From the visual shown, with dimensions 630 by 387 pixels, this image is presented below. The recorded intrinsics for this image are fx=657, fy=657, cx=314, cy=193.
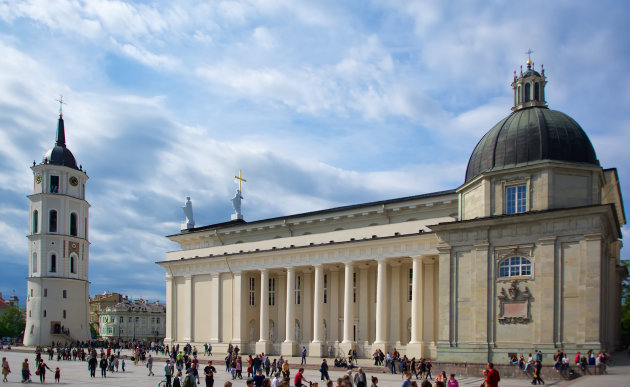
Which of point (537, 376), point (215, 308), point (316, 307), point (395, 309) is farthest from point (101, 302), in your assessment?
point (537, 376)

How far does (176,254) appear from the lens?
2475 inches

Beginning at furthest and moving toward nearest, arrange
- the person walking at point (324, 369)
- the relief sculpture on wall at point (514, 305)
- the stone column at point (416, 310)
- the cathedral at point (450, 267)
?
the stone column at point (416, 310) < the relief sculpture on wall at point (514, 305) < the cathedral at point (450, 267) < the person walking at point (324, 369)

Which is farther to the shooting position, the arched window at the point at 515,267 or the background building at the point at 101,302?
the background building at the point at 101,302

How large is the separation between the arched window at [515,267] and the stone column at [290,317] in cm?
1942

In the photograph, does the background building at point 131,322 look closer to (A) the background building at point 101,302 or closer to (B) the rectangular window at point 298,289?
(A) the background building at point 101,302

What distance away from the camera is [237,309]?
56.3 meters

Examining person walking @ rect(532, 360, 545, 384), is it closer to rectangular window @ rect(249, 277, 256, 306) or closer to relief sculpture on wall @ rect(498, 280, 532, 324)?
relief sculpture on wall @ rect(498, 280, 532, 324)

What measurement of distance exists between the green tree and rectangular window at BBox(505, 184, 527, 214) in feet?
364

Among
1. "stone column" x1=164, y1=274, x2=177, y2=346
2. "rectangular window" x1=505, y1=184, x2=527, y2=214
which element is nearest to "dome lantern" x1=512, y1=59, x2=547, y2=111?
"rectangular window" x1=505, y1=184, x2=527, y2=214

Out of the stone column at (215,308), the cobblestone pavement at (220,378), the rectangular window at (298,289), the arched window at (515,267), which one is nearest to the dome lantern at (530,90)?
the arched window at (515,267)

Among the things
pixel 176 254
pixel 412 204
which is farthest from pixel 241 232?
pixel 412 204

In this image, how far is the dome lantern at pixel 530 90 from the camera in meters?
41.4

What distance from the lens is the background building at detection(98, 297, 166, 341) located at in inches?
5379

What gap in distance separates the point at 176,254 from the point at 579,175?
3876 centimetres
